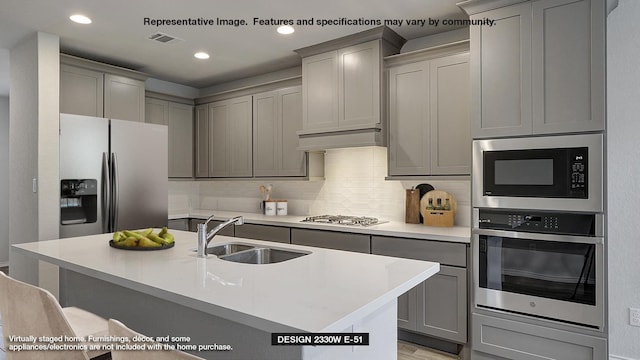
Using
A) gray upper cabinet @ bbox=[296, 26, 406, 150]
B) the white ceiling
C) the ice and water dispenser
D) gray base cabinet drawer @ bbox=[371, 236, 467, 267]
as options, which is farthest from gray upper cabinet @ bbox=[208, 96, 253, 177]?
gray base cabinet drawer @ bbox=[371, 236, 467, 267]

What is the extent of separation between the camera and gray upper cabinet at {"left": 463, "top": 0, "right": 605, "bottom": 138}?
219 centimetres

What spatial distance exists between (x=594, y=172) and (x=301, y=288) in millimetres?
1853

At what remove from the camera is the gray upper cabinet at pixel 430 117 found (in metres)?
2.98

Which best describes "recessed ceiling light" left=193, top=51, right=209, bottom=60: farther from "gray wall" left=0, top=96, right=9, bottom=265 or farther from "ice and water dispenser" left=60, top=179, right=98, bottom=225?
"gray wall" left=0, top=96, right=9, bottom=265

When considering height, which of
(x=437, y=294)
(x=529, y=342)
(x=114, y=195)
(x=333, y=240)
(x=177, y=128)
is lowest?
(x=529, y=342)

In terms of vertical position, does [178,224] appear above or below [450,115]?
below

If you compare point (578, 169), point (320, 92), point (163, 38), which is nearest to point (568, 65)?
point (578, 169)

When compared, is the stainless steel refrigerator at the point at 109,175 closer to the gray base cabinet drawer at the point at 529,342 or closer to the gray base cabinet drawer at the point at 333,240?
the gray base cabinet drawer at the point at 333,240

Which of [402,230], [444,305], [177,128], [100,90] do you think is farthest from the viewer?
[177,128]

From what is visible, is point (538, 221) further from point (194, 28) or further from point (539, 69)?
point (194, 28)

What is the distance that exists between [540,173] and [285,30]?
86.5 inches

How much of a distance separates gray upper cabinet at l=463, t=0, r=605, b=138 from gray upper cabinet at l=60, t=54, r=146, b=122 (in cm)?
341

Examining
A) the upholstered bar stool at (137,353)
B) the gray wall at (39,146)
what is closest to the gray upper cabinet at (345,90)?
the gray wall at (39,146)

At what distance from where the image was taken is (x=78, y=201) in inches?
131
